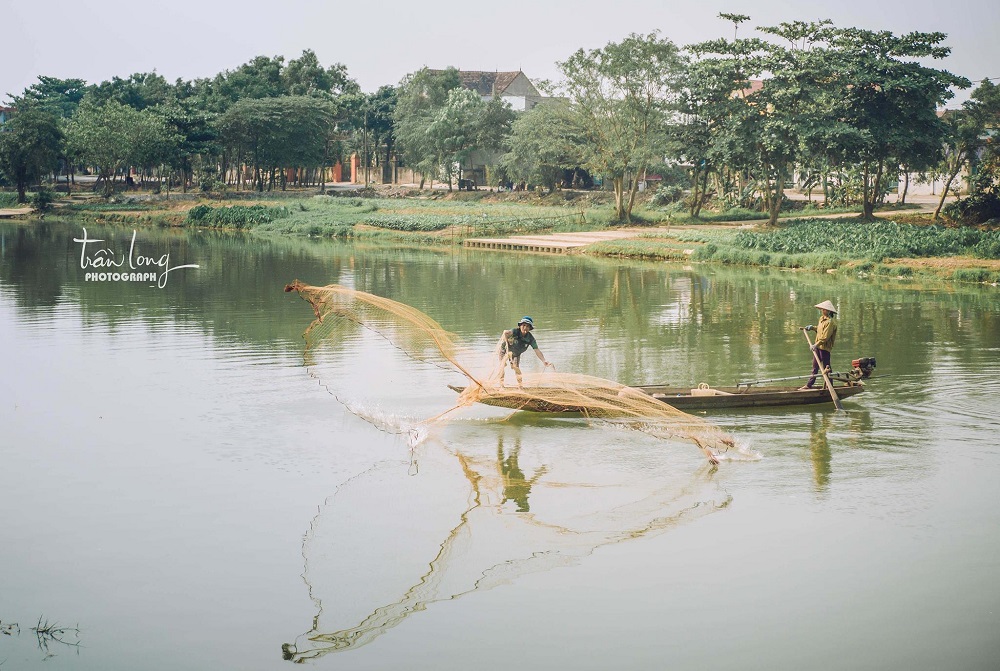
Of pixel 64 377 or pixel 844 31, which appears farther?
pixel 844 31

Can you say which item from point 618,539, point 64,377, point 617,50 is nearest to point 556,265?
point 617,50

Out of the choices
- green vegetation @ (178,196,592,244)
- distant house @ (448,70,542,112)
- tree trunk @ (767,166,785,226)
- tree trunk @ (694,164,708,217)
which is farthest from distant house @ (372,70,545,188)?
tree trunk @ (767,166,785,226)

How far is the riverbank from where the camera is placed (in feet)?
120

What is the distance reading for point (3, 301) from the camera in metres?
29.6

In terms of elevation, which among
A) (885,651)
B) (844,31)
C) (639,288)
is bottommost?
(885,651)

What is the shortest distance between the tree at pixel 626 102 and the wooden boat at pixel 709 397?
36417 mm

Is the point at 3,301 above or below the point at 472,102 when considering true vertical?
below

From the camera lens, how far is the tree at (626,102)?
5028 centimetres

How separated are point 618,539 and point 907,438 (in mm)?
5805

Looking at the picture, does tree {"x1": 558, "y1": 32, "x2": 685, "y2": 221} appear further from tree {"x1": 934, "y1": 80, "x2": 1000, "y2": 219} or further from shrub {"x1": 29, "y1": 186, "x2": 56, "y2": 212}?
shrub {"x1": 29, "y1": 186, "x2": 56, "y2": 212}

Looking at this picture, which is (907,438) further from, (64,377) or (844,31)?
(844,31)

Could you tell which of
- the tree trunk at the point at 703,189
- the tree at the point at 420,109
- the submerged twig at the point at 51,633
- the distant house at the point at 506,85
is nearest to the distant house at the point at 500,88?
the distant house at the point at 506,85

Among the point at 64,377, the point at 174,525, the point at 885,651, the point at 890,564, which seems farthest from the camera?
the point at 64,377

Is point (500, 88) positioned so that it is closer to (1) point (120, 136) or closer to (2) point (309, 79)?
(2) point (309, 79)
